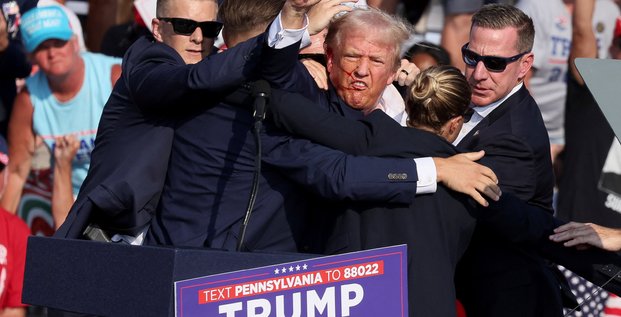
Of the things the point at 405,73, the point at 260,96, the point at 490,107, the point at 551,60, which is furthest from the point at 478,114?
the point at 551,60

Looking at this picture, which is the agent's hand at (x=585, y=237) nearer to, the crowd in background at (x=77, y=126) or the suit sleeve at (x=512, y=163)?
the suit sleeve at (x=512, y=163)

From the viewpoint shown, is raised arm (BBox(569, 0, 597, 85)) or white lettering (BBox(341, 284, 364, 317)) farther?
raised arm (BBox(569, 0, 597, 85))

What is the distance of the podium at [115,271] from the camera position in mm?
3783

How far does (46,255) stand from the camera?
408 cm

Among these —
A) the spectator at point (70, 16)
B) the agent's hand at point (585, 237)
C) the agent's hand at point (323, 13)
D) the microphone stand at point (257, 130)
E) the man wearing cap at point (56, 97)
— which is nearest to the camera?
the microphone stand at point (257, 130)

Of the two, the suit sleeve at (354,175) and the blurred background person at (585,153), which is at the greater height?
the blurred background person at (585,153)

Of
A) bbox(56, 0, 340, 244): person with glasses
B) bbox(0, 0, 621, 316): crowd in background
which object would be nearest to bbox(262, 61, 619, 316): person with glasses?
bbox(56, 0, 340, 244): person with glasses

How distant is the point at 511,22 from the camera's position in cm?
553

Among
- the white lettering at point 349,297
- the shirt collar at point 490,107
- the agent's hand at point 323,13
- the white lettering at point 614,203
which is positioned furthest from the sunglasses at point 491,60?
the white lettering at point 614,203

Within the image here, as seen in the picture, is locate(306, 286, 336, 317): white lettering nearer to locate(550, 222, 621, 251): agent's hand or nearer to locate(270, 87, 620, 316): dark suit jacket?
locate(270, 87, 620, 316): dark suit jacket

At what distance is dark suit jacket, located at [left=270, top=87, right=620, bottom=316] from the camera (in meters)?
4.29

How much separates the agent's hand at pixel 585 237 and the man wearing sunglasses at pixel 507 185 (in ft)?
0.83

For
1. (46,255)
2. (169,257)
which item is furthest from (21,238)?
(169,257)

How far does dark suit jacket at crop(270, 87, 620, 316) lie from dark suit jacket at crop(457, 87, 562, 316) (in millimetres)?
321
